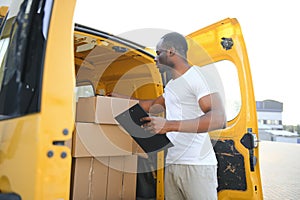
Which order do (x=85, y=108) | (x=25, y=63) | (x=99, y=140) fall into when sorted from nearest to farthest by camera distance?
(x=25, y=63)
(x=99, y=140)
(x=85, y=108)

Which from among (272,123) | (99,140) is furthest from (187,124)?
(272,123)

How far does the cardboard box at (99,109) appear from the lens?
112 inches

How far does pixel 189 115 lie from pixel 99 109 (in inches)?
35.2

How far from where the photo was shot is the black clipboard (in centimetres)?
249

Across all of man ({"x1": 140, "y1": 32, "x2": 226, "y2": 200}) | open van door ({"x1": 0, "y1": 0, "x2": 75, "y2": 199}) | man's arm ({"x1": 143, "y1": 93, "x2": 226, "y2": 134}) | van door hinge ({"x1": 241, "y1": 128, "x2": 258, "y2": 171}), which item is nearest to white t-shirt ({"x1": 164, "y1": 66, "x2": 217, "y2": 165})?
man ({"x1": 140, "y1": 32, "x2": 226, "y2": 200})

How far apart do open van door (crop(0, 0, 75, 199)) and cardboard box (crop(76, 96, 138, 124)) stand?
51.7 inches

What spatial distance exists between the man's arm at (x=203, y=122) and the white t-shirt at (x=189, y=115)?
106 mm

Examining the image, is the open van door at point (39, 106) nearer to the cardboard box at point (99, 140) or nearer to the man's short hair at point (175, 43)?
the cardboard box at point (99, 140)

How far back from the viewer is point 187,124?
233cm

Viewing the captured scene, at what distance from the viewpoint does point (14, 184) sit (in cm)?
136

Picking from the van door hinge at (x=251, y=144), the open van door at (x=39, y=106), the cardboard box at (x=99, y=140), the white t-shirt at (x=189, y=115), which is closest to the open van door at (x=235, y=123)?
the van door hinge at (x=251, y=144)

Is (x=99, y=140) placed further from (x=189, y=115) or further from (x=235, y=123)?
(x=235, y=123)

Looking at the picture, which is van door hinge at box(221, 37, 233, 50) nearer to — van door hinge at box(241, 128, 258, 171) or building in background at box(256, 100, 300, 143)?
van door hinge at box(241, 128, 258, 171)

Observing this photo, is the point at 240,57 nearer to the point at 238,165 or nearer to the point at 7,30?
the point at 238,165
